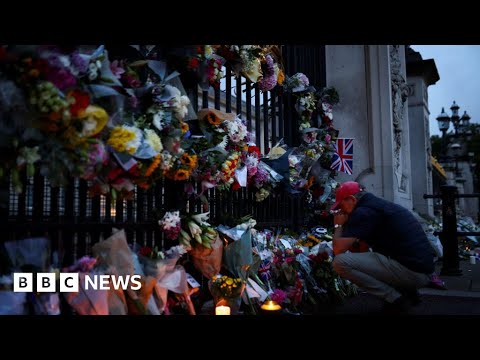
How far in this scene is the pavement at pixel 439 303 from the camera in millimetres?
4645

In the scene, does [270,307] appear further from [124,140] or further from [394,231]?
[124,140]

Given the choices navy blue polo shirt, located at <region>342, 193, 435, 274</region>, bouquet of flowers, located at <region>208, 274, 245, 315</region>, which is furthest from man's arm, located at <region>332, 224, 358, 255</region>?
bouquet of flowers, located at <region>208, 274, 245, 315</region>

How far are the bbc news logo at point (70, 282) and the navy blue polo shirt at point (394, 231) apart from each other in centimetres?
197

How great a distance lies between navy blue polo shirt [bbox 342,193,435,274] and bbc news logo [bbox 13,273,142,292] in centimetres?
197

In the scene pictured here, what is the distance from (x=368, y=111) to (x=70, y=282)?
7396mm

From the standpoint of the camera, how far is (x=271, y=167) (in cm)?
570

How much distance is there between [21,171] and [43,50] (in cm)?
79

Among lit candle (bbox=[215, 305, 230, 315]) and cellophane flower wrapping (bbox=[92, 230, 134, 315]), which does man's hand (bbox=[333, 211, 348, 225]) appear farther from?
cellophane flower wrapping (bbox=[92, 230, 134, 315])

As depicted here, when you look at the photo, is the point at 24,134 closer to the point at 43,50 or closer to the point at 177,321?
the point at 43,50

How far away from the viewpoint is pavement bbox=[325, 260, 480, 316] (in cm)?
464

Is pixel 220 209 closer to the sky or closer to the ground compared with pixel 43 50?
closer to the ground
